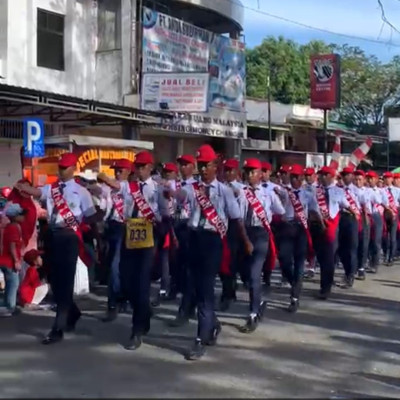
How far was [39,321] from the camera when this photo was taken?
956 cm

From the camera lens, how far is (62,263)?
8039 millimetres

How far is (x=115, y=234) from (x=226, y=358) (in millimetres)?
2975

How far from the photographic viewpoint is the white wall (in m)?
19.7

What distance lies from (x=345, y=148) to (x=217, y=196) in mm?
35235

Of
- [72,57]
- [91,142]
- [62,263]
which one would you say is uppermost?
[72,57]

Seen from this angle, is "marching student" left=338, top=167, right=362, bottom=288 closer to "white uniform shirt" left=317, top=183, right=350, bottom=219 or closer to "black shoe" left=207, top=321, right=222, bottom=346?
"white uniform shirt" left=317, top=183, right=350, bottom=219

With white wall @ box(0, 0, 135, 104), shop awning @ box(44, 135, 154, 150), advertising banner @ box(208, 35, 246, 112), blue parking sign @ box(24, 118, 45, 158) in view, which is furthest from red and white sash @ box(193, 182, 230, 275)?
advertising banner @ box(208, 35, 246, 112)

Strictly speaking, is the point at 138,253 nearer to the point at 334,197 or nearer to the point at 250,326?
the point at 250,326

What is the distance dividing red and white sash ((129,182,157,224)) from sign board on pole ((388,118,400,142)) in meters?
29.5

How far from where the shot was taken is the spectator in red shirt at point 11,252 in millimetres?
9906

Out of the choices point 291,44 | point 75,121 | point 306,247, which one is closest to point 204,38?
point 75,121

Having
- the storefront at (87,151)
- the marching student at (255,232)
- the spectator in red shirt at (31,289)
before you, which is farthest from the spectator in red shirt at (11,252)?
the storefront at (87,151)

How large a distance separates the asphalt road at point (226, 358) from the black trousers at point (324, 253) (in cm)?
100

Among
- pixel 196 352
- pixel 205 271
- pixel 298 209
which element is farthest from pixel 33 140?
pixel 196 352
